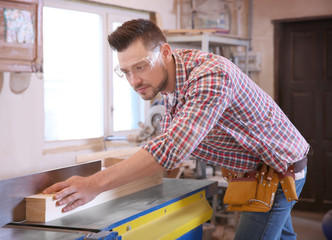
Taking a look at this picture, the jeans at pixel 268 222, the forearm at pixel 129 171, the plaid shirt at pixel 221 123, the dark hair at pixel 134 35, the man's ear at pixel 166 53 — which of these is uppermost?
the dark hair at pixel 134 35

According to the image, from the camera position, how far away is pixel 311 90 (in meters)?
5.42

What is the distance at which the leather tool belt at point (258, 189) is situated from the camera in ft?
6.56

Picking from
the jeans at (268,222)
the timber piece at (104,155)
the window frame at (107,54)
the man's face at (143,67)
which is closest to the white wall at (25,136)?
the window frame at (107,54)

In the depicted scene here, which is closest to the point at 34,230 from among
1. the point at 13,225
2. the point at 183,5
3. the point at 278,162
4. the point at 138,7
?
the point at 13,225

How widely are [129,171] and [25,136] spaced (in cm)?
233

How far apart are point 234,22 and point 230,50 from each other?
0.33 m

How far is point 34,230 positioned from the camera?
1593 mm

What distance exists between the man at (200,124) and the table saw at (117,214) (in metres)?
0.09

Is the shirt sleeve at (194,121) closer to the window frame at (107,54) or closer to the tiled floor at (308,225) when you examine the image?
the window frame at (107,54)

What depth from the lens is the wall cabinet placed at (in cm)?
324

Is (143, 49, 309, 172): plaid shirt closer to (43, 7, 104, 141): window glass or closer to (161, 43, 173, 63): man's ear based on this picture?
(161, 43, 173, 63): man's ear

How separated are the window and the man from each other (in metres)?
2.23

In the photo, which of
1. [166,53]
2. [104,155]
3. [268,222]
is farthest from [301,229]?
[166,53]

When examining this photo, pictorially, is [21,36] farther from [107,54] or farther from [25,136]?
[107,54]
